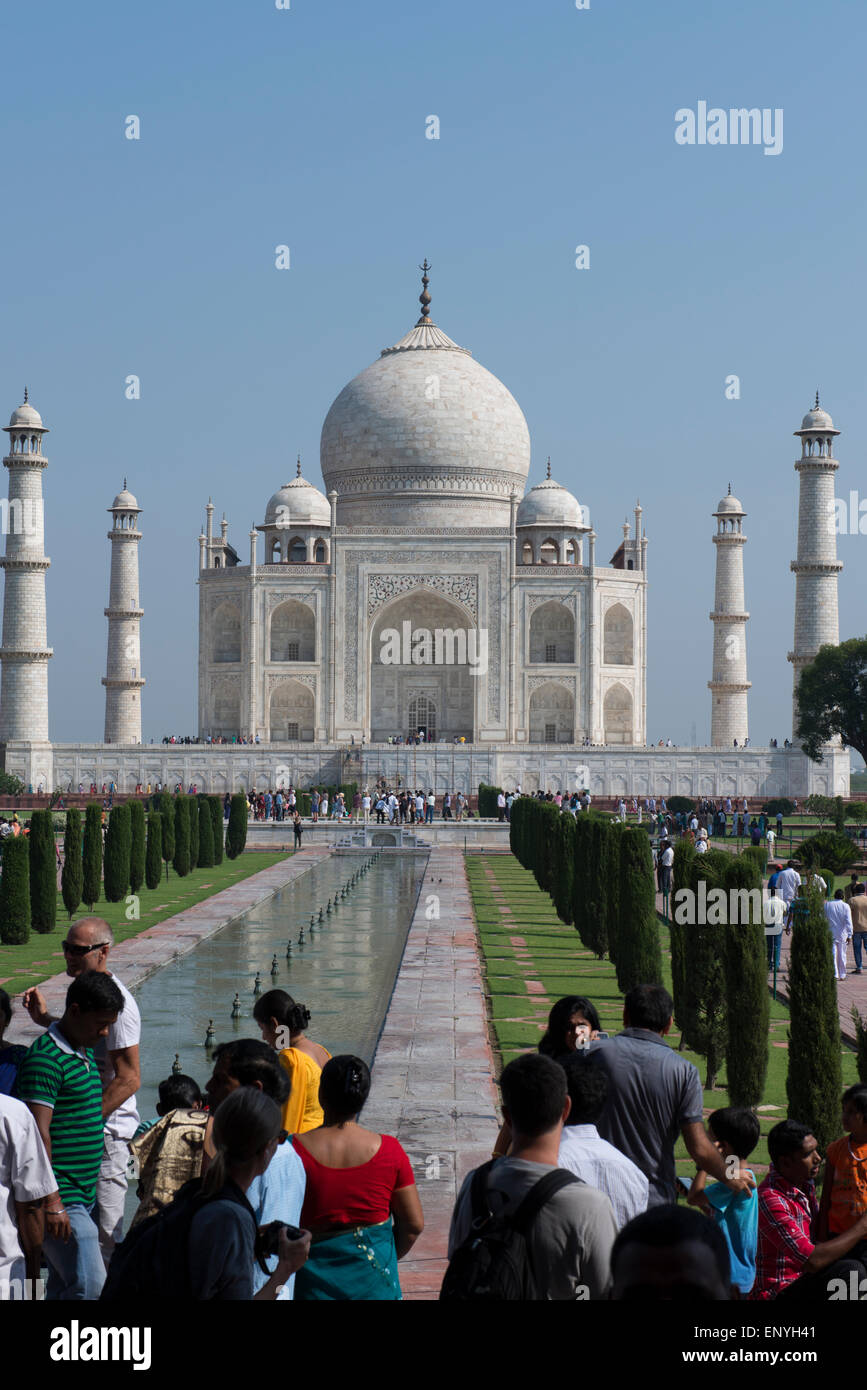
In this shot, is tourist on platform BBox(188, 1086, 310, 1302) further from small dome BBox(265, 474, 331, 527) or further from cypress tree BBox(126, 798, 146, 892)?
small dome BBox(265, 474, 331, 527)

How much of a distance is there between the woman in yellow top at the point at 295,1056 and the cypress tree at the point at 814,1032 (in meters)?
2.27

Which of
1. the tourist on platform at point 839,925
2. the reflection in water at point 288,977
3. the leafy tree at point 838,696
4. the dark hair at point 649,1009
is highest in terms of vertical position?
the leafy tree at point 838,696

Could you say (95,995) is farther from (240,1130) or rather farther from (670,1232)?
(670,1232)

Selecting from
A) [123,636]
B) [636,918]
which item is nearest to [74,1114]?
[636,918]

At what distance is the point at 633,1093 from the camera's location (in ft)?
11.6

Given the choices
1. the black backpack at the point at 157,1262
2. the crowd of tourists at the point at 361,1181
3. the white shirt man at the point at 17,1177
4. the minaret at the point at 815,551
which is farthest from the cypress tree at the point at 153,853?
the minaret at the point at 815,551

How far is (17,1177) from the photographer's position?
3.15 meters

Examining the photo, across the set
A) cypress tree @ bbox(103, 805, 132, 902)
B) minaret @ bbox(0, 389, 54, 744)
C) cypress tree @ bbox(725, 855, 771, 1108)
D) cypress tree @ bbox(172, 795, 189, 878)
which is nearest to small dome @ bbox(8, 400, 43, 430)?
minaret @ bbox(0, 389, 54, 744)

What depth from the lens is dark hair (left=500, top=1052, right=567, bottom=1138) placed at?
2.71m

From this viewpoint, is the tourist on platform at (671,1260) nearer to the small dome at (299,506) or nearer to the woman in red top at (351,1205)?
the woman in red top at (351,1205)

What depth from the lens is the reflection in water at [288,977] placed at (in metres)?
8.45

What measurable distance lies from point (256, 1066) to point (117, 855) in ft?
40.9

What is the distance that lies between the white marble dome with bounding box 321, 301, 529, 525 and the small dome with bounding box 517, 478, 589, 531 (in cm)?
48
